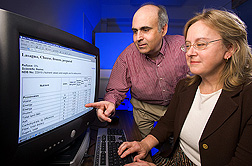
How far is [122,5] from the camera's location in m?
3.81

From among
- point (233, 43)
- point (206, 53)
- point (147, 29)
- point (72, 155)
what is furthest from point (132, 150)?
point (147, 29)

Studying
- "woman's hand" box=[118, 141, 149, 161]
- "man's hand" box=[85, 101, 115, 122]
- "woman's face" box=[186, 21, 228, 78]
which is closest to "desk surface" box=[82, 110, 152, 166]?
"woman's hand" box=[118, 141, 149, 161]

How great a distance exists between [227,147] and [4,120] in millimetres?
862

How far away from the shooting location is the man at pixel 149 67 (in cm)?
119

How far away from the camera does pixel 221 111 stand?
0.74 meters

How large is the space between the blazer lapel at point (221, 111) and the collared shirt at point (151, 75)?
541 millimetres

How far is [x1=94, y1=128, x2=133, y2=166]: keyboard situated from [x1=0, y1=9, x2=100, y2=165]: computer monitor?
0.14 m

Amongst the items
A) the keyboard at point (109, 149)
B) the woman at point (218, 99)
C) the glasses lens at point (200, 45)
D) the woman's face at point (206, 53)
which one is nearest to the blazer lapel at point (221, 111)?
the woman at point (218, 99)

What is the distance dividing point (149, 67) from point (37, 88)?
974 millimetres

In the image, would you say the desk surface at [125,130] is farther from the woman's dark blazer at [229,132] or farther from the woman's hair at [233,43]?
the woman's hair at [233,43]

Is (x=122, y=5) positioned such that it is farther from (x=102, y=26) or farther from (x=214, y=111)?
(x=214, y=111)

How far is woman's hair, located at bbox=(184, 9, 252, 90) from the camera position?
2.38 feet

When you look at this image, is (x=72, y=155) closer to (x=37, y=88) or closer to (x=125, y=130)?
(x=37, y=88)

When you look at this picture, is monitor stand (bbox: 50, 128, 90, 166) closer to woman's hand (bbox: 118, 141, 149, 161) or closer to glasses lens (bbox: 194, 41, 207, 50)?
woman's hand (bbox: 118, 141, 149, 161)
